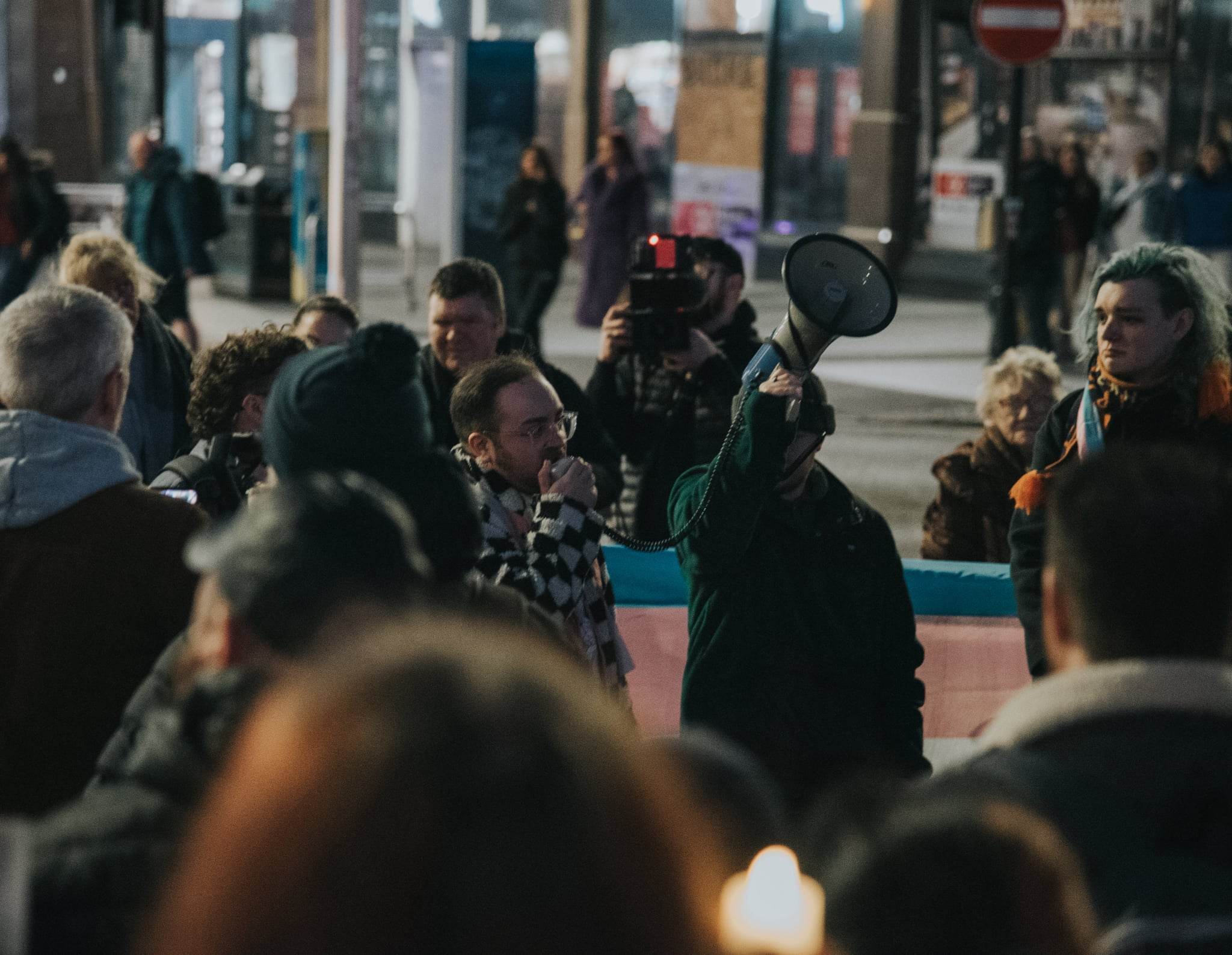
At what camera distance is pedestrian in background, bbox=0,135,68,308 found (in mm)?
15016

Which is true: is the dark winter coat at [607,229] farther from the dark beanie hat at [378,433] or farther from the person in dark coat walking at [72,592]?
the dark beanie hat at [378,433]

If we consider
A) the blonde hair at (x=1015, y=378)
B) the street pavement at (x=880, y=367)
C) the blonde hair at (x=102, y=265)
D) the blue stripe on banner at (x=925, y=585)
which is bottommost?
the street pavement at (x=880, y=367)

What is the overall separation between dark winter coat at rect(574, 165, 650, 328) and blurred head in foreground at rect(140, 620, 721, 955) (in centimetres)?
1413

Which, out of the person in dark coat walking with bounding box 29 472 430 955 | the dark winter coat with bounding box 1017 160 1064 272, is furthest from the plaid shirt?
the dark winter coat with bounding box 1017 160 1064 272

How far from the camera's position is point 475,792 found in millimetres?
1232

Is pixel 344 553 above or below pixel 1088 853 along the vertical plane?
above

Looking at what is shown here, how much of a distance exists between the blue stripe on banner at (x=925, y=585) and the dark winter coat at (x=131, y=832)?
139 inches

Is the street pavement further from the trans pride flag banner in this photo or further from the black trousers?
the trans pride flag banner

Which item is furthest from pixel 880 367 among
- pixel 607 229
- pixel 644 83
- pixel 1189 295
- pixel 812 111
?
pixel 1189 295

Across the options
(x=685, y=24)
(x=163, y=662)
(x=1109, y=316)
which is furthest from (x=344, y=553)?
(x=685, y=24)

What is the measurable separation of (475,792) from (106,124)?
27.8 metres

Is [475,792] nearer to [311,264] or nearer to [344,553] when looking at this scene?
[344,553]

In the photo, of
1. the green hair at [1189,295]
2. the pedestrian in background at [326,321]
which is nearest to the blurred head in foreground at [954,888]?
the green hair at [1189,295]

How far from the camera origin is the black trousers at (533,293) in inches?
585
